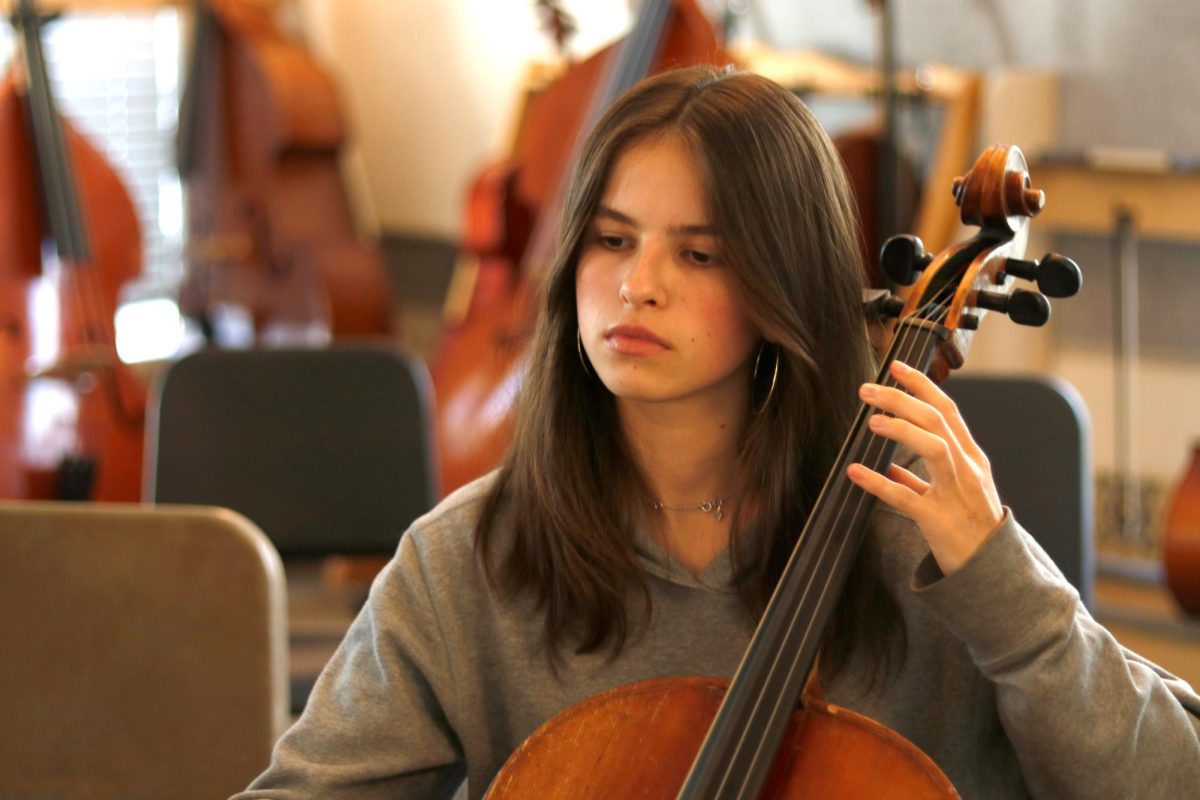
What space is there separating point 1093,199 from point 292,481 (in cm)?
158

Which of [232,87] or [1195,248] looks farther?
[232,87]

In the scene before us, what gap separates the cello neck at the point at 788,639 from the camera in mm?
958

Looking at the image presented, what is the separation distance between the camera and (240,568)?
4.91 ft

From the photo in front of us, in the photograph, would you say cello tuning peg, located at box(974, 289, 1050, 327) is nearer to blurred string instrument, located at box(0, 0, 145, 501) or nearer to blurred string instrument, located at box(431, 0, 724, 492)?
blurred string instrument, located at box(431, 0, 724, 492)

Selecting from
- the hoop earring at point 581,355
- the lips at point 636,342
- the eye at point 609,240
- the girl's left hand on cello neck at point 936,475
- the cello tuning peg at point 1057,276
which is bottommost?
the girl's left hand on cello neck at point 936,475

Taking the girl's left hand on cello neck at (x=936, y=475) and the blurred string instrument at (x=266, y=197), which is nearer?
the girl's left hand on cello neck at (x=936, y=475)

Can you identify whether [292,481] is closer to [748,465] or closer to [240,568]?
[240,568]

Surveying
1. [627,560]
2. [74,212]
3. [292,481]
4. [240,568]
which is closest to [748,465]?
[627,560]

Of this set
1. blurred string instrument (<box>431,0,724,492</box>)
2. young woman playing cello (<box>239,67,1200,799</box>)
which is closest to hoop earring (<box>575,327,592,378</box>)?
young woman playing cello (<box>239,67,1200,799</box>)

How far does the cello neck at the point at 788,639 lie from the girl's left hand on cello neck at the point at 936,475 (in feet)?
0.12

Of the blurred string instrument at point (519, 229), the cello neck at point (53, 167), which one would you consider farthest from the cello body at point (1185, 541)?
the cello neck at point (53, 167)

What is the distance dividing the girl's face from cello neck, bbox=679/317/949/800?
0.40 ft

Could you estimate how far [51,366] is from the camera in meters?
2.61

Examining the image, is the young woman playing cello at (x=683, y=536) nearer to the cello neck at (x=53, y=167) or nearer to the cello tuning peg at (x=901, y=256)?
the cello tuning peg at (x=901, y=256)
